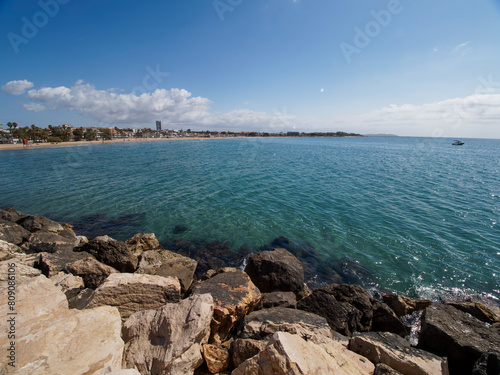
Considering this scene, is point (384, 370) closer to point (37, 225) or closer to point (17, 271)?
point (17, 271)

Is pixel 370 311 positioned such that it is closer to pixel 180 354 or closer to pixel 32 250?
pixel 180 354

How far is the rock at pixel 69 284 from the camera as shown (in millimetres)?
6008

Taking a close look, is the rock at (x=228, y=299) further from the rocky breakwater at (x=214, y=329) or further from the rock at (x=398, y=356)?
the rock at (x=398, y=356)

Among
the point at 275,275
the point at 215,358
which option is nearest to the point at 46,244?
the point at 215,358

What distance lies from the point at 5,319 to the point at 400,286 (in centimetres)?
1309

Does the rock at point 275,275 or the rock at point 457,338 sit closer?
the rock at point 457,338

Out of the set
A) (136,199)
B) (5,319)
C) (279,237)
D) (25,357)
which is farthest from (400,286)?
(136,199)

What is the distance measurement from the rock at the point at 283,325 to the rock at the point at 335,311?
90 centimetres

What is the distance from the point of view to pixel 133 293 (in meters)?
5.71

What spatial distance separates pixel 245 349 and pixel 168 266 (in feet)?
18.0

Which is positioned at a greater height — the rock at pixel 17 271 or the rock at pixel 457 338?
the rock at pixel 17 271

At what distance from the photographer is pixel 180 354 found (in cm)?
414

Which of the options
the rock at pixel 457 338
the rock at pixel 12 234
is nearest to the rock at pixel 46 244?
the rock at pixel 12 234

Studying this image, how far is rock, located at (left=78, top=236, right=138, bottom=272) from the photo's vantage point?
8570 mm
